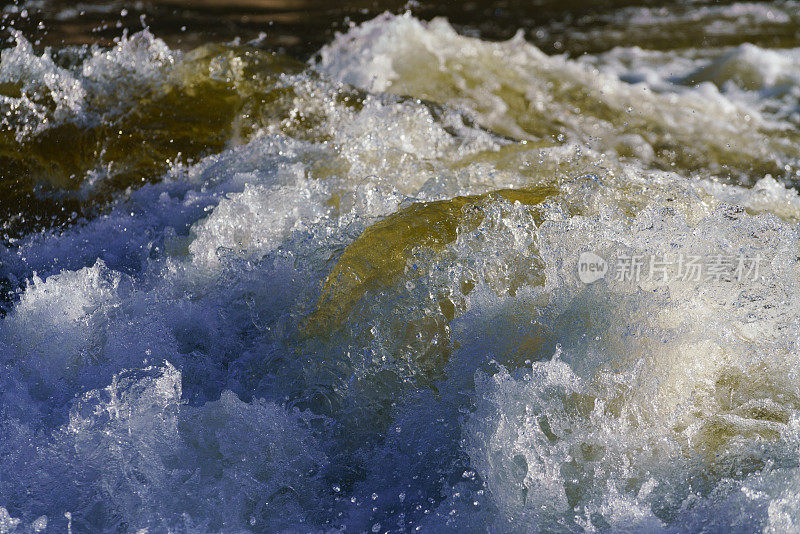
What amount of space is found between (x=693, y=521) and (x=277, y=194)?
4.17 ft

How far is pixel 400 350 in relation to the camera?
154cm

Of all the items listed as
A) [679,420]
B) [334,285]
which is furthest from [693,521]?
[334,285]

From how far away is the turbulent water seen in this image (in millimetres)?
1332

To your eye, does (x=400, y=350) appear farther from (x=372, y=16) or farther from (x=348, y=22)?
(x=372, y=16)

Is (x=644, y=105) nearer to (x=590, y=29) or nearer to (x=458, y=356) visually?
(x=590, y=29)

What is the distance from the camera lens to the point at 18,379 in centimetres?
161

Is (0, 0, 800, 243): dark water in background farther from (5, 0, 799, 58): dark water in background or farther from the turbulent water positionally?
the turbulent water

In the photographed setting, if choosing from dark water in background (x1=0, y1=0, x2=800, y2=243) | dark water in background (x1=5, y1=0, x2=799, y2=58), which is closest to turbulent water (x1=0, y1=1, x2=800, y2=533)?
dark water in background (x1=0, y1=0, x2=800, y2=243)

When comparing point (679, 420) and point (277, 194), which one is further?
point (277, 194)

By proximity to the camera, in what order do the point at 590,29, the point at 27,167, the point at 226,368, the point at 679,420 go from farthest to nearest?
the point at 590,29 → the point at 27,167 → the point at 226,368 → the point at 679,420

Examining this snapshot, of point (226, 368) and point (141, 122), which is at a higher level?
point (141, 122)

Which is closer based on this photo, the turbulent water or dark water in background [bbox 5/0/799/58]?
the turbulent water

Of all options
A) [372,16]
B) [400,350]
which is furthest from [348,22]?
[400,350]

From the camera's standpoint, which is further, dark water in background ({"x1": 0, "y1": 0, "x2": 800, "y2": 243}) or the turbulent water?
dark water in background ({"x1": 0, "y1": 0, "x2": 800, "y2": 243})
